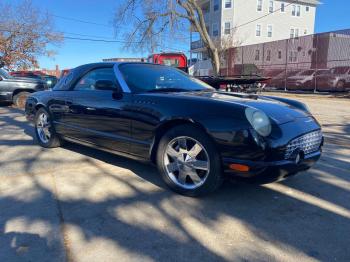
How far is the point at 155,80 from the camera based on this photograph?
4.17m

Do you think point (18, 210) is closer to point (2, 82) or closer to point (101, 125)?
point (101, 125)

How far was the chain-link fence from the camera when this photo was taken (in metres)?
19.8

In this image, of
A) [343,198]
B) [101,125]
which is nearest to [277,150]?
[343,198]

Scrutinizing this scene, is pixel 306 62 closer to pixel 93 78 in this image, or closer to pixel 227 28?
pixel 227 28

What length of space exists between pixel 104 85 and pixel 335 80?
18513 mm

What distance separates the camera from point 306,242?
2.49 metres

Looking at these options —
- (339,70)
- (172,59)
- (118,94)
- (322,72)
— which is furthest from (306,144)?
(322,72)

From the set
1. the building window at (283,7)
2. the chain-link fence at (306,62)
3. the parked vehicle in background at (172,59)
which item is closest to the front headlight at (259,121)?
the parked vehicle in background at (172,59)

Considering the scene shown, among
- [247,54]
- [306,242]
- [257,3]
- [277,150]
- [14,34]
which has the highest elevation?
[257,3]

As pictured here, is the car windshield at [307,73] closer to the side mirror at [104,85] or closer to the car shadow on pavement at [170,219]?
the car shadow on pavement at [170,219]

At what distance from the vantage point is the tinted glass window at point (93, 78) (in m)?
4.22

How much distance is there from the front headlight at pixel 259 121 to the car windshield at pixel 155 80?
4.37 feet

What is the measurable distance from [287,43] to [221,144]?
926 inches

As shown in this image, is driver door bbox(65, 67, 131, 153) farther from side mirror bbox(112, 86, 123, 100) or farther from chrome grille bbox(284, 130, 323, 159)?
chrome grille bbox(284, 130, 323, 159)
